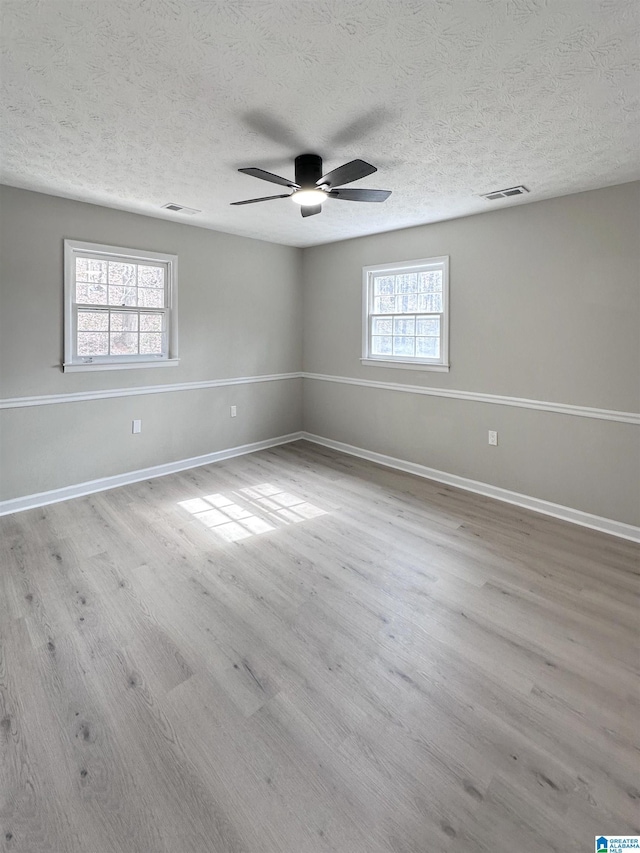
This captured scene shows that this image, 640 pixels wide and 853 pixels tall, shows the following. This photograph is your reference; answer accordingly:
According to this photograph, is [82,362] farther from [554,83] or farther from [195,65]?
[554,83]

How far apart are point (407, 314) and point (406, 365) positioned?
1.82 ft

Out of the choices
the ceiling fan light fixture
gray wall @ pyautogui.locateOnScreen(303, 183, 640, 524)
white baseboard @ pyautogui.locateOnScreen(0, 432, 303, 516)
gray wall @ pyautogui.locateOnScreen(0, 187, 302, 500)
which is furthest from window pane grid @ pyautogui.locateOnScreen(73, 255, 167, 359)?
gray wall @ pyautogui.locateOnScreen(303, 183, 640, 524)

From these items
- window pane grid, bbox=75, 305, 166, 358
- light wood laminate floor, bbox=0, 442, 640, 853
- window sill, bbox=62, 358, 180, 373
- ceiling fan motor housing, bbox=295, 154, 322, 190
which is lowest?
light wood laminate floor, bbox=0, 442, 640, 853

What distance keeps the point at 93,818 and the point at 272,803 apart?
0.56 m

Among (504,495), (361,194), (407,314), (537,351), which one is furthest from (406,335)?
(361,194)

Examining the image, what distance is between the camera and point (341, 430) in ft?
18.0

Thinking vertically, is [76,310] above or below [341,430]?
above

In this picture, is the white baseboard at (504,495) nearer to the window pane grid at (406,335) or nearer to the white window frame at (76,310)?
the window pane grid at (406,335)

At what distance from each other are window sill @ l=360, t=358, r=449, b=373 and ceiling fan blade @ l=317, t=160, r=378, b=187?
2.28m

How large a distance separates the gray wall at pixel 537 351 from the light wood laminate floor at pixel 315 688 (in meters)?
0.61

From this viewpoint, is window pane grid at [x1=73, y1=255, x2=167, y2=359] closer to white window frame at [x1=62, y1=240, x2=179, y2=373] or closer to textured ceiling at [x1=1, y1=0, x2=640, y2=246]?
white window frame at [x1=62, y1=240, x2=179, y2=373]

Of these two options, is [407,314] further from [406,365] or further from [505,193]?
[505,193]

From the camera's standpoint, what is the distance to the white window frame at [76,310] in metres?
3.72

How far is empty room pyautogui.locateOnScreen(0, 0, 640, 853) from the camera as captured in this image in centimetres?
148
